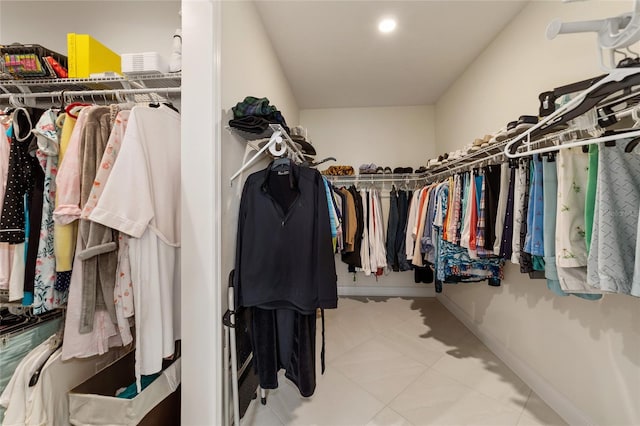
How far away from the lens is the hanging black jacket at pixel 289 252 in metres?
1.14

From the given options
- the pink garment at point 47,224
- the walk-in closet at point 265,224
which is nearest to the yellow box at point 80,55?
the walk-in closet at point 265,224

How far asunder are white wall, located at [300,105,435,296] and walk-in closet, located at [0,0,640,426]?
1.27m

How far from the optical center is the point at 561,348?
4.83 ft

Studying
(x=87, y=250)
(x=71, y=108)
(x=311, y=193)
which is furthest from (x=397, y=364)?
(x=71, y=108)

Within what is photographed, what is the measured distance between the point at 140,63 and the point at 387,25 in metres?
1.80

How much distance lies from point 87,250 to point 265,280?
2.33 feet

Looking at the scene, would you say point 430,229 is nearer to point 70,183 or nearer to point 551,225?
point 551,225

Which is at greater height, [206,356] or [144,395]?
[206,356]

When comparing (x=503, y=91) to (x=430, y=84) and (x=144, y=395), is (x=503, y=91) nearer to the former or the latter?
(x=430, y=84)

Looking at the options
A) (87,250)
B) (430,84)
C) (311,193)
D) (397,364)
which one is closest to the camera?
(87,250)

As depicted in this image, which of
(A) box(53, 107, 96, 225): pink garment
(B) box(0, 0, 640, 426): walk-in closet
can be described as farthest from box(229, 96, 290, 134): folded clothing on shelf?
(A) box(53, 107, 96, 225): pink garment

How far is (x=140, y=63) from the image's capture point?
1.28 meters

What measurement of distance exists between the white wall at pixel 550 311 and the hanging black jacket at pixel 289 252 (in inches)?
56.3

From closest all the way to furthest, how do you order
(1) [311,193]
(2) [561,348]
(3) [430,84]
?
(1) [311,193] → (2) [561,348] → (3) [430,84]
